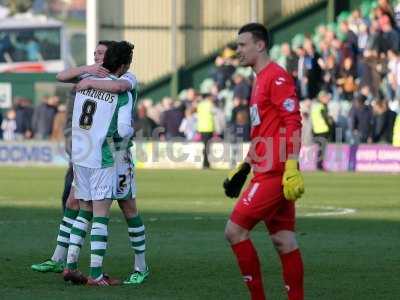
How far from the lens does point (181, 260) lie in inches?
522

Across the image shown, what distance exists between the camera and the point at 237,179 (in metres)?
10.0

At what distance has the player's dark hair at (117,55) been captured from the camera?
11.3 m

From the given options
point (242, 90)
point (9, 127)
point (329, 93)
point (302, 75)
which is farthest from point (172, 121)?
point (9, 127)

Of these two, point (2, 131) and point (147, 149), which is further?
point (2, 131)

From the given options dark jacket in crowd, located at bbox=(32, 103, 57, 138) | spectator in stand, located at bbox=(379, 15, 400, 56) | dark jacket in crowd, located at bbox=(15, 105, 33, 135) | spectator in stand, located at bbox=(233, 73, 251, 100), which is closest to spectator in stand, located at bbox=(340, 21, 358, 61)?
spectator in stand, located at bbox=(379, 15, 400, 56)

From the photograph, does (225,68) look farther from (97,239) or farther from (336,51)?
(97,239)

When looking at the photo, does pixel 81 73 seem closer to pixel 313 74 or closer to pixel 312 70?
pixel 312 70

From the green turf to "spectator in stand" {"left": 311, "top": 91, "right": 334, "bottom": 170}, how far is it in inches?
316

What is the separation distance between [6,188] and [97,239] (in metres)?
14.9

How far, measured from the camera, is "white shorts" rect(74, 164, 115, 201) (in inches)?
450

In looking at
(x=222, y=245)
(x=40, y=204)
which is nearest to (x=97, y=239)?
(x=222, y=245)

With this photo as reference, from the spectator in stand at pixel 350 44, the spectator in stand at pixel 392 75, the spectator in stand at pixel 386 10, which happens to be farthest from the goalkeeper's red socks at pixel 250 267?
the spectator in stand at pixel 386 10

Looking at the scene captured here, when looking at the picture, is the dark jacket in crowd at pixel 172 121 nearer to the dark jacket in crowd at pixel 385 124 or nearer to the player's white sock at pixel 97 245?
the dark jacket in crowd at pixel 385 124

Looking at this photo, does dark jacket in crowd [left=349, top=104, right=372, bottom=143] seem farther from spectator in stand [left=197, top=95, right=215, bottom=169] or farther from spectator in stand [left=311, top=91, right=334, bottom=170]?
spectator in stand [left=197, top=95, right=215, bottom=169]
